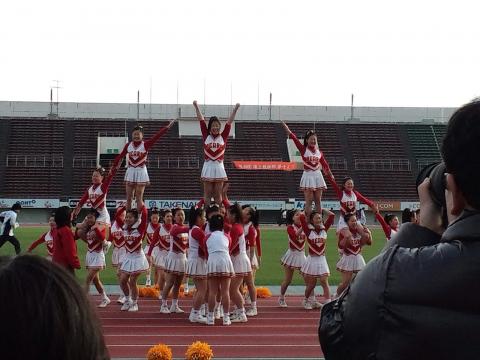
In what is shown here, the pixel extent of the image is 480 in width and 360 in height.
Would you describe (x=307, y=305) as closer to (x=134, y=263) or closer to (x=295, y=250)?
(x=295, y=250)

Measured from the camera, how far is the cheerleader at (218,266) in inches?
413

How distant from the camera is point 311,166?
13648mm

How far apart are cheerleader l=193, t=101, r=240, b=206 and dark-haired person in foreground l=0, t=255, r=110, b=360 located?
1073 cm

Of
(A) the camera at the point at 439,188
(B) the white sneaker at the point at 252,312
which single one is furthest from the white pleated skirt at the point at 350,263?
(A) the camera at the point at 439,188

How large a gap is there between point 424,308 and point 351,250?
1094 cm

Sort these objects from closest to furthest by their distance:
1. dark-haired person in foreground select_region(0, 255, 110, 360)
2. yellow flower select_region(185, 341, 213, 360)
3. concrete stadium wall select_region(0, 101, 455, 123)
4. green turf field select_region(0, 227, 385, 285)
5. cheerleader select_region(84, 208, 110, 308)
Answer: dark-haired person in foreground select_region(0, 255, 110, 360) < yellow flower select_region(185, 341, 213, 360) < cheerleader select_region(84, 208, 110, 308) < green turf field select_region(0, 227, 385, 285) < concrete stadium wall select_region(0, 101, 455, 123)

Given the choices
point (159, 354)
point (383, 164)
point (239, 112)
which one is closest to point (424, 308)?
point (159, 354)

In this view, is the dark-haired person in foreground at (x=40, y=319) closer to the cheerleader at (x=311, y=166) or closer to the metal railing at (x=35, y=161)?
the cheerleader at (x=311, y=166)

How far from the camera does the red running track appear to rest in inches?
347

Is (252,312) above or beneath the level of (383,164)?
beneath

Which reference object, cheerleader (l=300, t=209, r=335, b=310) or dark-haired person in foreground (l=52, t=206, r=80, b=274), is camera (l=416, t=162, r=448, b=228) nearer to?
dark-haired person in foreground (l=52, t=206, r=80, b=274)

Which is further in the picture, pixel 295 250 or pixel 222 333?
pixel 295 250

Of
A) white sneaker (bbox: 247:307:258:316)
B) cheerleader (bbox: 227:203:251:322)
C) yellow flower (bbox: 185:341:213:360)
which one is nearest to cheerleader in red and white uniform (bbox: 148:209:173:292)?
white sneaker (bbox: 247:307:258:316)

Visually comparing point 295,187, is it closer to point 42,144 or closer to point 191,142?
point 191,142
